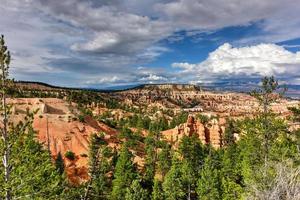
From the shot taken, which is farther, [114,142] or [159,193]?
[114,142]

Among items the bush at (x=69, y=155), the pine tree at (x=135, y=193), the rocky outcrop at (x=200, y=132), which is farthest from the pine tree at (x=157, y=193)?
the rocky outcrop at (x=200, y=132)

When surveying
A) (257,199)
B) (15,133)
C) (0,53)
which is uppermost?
(0,53)

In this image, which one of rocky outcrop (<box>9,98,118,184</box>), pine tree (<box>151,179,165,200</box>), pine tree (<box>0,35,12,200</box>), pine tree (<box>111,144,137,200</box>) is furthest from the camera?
rocky outcrop (<box>9,98,118,184</box>)

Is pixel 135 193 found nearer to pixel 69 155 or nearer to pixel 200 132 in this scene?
pixel 69 155

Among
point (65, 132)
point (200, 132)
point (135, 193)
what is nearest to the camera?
point (135, 193)

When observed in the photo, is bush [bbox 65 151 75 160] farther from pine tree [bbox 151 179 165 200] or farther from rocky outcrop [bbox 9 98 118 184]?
pine tree [bbox 151 179 165 200]

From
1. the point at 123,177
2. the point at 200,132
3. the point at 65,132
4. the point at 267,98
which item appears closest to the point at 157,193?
the point at 123,177

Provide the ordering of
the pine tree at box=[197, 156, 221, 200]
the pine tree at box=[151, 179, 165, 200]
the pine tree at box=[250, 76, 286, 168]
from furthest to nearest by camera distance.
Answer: the pine tree at box=[151, 179, 165, 200] → the pine tree at box=[197, 156, 221, 200] → the pine tree at box=[250, 76, 286, 168]

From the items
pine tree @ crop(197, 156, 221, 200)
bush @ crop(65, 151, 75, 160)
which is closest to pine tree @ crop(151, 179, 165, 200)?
pine tree @ crop(197, 156, 221, 200)

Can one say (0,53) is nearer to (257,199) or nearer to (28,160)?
(28,160)

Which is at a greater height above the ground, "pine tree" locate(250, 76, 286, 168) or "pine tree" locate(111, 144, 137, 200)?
"pine tree" locate(250, 76, 286, 168)

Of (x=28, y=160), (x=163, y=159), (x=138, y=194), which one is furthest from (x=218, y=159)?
(x=28, y=160)

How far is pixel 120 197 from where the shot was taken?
181 feet

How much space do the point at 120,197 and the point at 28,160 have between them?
35404mm
